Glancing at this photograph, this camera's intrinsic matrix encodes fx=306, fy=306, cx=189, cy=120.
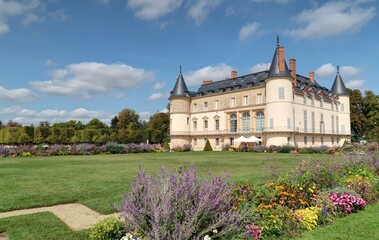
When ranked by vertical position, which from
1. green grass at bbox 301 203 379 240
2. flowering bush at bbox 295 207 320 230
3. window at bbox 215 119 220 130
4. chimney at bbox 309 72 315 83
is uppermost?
chimney at bbox 309 72 315 83

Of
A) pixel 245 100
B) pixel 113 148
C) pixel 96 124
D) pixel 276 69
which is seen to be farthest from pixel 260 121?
pixel 96 124

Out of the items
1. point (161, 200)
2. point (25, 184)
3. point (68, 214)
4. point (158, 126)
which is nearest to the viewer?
point (161, 200)

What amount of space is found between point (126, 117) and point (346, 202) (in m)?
62.8

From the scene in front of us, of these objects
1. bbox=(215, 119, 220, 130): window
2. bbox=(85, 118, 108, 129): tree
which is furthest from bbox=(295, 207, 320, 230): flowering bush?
bbox=(85, 118, 108, 129): tree

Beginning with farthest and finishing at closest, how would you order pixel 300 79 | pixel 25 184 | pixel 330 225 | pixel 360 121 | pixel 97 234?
pixel 360 121 < pixel 300 79 < pixel 25 184 < pixel 330 225 < pixel 97 234

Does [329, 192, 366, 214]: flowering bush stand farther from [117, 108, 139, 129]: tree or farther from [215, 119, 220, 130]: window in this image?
[117, 108, 139, 129]: tree

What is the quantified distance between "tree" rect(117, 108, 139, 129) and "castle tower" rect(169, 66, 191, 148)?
20177 mm

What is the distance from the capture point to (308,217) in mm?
4773

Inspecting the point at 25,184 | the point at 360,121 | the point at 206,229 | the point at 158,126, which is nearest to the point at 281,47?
the point at 360,121

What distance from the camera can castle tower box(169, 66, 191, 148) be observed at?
A: 158 ft

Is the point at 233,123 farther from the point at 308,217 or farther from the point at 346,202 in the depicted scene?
the point at 308,217

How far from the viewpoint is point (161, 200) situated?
329 centimetres

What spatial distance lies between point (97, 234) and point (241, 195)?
236 centimetres

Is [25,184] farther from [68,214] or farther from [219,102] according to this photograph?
[219,102]
